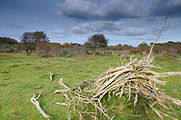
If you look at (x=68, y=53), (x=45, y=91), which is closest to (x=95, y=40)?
(x=68, y=53)

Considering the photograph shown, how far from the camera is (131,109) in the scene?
2916mm

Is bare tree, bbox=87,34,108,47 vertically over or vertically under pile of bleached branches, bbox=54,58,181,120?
over

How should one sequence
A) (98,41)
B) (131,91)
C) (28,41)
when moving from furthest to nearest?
(28,41)
(98,41)
(131,91)

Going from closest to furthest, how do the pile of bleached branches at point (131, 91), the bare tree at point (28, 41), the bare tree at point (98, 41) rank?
the pile of bleached branches at point (131, 91)
the bare tree at point (98, 41)
the bare tree at point (28, 41)

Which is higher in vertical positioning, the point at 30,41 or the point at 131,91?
the point at 30,41

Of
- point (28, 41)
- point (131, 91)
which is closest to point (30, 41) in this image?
point (28, 41)

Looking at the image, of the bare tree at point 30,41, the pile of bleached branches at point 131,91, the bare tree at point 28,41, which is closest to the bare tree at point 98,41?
the bare tree at point 30,41

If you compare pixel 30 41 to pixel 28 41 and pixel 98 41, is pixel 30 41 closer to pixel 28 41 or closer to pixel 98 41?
pixel 28 41

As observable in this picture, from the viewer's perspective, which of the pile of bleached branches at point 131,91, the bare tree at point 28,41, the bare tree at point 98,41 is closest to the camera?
the pile of bleached branches at point 131,91

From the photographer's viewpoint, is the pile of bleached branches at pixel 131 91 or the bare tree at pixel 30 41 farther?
the bare tree at pixel 30 41

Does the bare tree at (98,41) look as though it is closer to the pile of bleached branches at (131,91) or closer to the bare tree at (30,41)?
the bare tree at (30,41)

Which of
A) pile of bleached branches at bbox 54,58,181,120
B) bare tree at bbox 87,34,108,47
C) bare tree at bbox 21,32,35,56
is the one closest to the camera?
pile of bleached branches at bbox 54,58,181,120

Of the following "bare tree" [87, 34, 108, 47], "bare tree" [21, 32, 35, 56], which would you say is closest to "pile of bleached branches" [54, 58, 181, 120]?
"bare tree" [87, 34, 108, 47]

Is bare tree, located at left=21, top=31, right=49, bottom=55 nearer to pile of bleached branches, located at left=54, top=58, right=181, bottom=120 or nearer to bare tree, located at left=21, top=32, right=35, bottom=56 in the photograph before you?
bare tree, located at left=21, top=32, right=35, bottom=56
